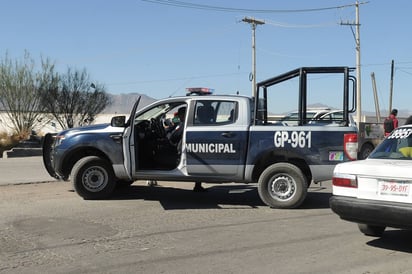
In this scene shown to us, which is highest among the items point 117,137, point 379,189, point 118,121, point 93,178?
point 118,121

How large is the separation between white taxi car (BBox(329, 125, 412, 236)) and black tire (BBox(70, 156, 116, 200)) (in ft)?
15.0

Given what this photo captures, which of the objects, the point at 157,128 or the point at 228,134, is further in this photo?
the point at 157,128

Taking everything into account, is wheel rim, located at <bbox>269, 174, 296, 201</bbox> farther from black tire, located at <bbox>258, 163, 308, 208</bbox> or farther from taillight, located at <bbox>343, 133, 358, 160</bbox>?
taillight, located at <bbox>343, 133, 358, 160</bbox>

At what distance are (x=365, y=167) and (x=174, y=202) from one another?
437cm

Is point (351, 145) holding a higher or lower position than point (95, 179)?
higher

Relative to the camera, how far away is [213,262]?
5.54 meters

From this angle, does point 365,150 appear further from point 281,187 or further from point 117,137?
point 117,137

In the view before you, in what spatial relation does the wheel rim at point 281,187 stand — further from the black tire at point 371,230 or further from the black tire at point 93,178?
the black tire at point 93,178

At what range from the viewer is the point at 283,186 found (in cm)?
895

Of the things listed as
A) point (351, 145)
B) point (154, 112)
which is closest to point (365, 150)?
point (351, 145)

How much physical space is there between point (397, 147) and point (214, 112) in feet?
11.7

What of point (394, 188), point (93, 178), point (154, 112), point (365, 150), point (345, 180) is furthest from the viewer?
point (365, 150)

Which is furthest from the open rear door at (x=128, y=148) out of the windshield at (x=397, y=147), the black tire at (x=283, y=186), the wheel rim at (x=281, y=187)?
the windshield at (x=397, y=147)

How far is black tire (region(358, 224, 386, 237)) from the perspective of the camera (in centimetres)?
652
